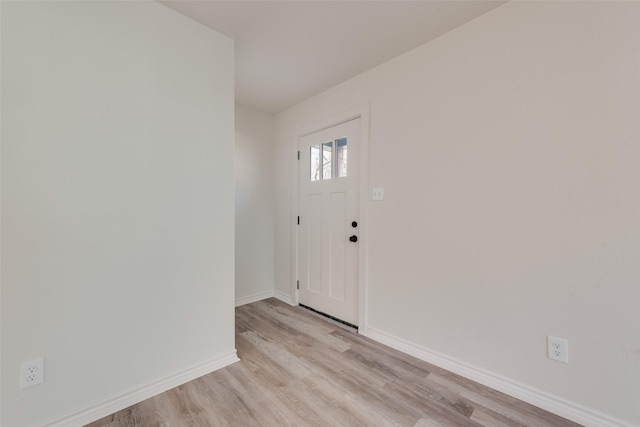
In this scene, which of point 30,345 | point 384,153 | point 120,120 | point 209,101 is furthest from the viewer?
point 384,153

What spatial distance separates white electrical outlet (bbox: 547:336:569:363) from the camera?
4.67 ft

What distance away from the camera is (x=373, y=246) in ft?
7.54

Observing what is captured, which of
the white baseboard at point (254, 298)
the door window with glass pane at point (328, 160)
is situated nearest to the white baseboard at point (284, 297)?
the white baseboard at point (254, 298)

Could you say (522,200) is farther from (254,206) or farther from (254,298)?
(254,298)

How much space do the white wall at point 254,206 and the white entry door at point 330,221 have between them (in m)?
0.54

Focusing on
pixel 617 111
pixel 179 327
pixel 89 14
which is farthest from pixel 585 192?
pixel 89 14

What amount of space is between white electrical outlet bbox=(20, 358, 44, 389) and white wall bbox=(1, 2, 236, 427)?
0.09 feet

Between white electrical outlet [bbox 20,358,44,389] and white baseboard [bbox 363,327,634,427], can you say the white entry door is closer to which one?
white baseboard [bbox 363,327,634,427]

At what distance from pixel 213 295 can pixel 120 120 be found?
1233mm

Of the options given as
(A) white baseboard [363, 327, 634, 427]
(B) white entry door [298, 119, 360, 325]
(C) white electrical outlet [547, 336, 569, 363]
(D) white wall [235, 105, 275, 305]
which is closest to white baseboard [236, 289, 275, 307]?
(D) white wall [235, 105, 275, 305]

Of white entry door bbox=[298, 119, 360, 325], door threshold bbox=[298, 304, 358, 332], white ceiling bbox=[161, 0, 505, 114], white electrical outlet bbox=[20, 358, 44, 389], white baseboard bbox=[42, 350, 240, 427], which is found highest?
white ceiling bbox=[161, 0, 505, 114]

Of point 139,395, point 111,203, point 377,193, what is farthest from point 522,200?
point 139,395

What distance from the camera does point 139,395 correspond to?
1.54 meters

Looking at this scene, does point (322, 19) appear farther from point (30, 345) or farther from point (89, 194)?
point (30, 345)
